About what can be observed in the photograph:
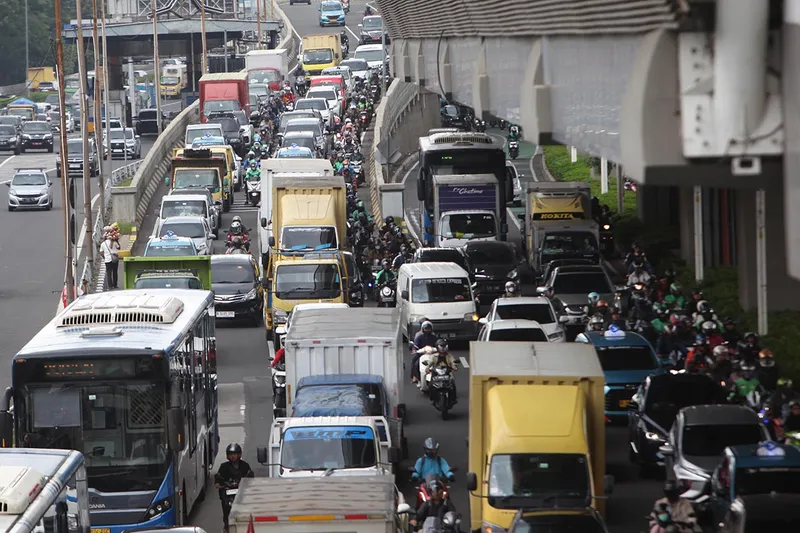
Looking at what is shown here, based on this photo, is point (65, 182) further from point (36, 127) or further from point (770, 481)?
point (36, 127)

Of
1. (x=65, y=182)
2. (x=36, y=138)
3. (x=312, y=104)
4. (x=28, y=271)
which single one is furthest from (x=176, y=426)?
(x=36, y=138)

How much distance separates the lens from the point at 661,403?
23500 millimetres

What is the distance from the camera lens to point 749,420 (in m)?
A: 21.0

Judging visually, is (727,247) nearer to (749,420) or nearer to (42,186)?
(749,420)

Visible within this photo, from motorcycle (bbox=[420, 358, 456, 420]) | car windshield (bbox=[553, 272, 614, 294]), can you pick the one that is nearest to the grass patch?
car windshield (bbox=[553, 272, 614, 294])

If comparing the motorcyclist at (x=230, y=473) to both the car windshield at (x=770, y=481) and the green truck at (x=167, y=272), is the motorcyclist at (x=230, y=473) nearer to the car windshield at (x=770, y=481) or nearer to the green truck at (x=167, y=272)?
the car windshield at (x=770, y=481)

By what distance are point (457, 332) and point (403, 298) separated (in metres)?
1.53

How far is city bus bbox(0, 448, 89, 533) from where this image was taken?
13594 millimetres

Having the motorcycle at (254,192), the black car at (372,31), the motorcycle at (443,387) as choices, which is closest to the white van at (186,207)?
the motorcycle at (254,192)

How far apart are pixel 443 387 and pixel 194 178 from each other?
29797 mm

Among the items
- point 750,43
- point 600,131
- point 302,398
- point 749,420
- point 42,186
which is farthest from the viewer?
point 42,186

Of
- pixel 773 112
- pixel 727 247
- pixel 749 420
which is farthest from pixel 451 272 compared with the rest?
pixel 773 112

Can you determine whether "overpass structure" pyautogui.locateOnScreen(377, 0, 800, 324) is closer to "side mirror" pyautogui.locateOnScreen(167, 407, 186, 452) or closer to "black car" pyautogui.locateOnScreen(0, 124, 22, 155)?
"side mirror" pyautogui.locateOnScreen(167, 407, 186, 452)

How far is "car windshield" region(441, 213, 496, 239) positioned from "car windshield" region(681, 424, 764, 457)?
23.0m
